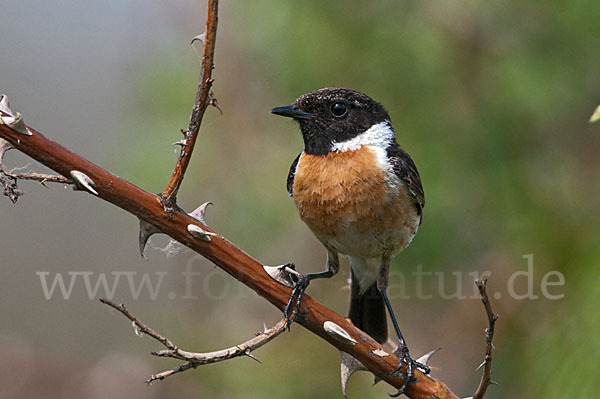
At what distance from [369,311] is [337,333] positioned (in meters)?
1.61

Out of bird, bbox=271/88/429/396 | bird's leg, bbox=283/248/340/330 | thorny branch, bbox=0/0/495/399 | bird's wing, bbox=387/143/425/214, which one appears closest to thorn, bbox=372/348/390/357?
thorny branch, bbox=0/0/495/399

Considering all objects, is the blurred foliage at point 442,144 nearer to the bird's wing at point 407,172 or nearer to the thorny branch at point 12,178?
the bird's wing at point 407,172

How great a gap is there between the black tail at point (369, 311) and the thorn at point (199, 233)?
1851 mm

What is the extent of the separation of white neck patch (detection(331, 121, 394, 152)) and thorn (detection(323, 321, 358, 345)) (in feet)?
4.46

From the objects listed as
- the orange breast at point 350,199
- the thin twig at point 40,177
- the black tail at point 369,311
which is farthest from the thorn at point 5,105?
the black tail at point 369,311

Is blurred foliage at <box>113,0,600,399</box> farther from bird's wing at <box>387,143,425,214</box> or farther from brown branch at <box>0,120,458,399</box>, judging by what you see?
brown branch at <box>0,120,458,399</box>

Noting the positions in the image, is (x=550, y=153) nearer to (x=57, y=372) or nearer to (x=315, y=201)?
(x=315, y=201)

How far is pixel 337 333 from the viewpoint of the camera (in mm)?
1996

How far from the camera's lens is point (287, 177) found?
345 centimetres

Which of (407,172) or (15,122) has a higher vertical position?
(407,172)

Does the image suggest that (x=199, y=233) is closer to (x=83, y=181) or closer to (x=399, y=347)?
(x=83, y=181)

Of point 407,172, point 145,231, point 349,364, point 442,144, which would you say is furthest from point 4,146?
point 442,144

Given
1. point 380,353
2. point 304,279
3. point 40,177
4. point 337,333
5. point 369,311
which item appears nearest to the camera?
point 40,177

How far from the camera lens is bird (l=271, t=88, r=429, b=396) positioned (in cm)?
304
